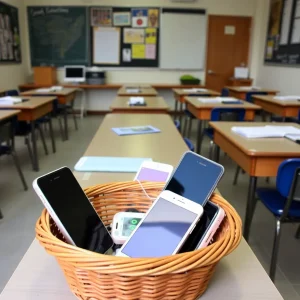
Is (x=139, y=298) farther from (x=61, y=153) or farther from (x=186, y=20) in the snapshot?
(x=186, y=20)

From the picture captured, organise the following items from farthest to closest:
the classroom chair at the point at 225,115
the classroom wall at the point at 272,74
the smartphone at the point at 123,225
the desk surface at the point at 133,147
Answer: the classroom wall at the point at 272,74
the classroom chair at the point at 225,115
the desk surface at the point at 133,147
the smartphone at the point at 123,225

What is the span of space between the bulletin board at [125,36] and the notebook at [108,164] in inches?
231

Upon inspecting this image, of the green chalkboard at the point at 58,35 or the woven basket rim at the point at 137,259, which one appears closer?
the woven basket rim at the point at 137,259

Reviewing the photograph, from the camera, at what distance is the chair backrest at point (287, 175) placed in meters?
1.46

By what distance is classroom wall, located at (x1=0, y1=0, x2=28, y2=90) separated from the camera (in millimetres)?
5730

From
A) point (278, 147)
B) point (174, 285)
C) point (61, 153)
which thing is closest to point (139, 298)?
point (174, 285)

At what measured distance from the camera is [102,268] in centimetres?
50

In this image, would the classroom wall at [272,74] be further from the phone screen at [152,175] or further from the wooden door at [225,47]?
the phone screen at [152,175]

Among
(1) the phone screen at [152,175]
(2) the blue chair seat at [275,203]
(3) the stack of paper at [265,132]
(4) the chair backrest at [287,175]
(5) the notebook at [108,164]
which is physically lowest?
(2) the blue chair seat at [275,203]

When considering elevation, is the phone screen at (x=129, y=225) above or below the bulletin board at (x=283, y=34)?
below

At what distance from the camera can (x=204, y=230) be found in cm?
66

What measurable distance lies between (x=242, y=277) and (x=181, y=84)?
658 cm

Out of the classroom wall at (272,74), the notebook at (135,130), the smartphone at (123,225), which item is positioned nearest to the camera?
the smartphone at (123,225)

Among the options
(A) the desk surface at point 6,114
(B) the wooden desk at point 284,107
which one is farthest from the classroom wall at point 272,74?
(A) the desk surface at point 6,114
